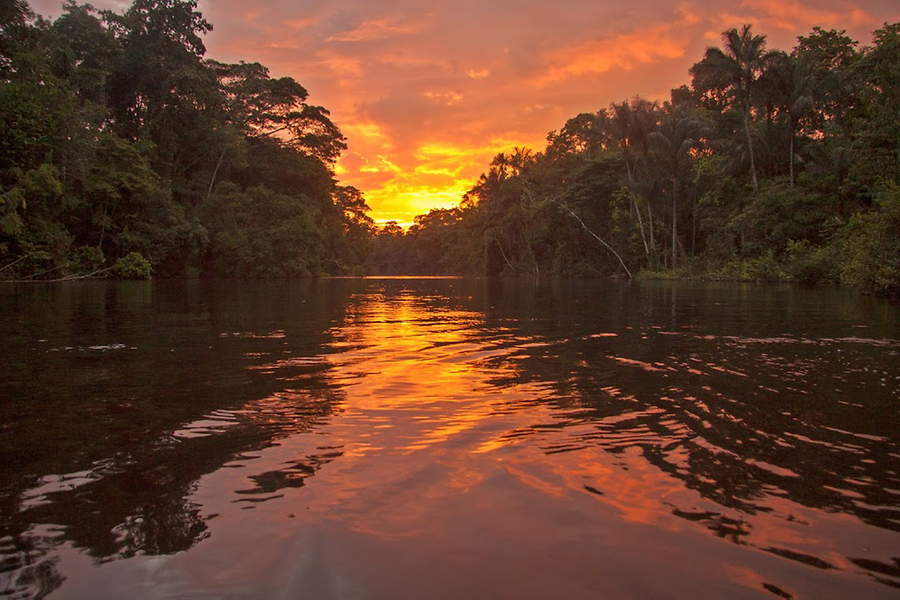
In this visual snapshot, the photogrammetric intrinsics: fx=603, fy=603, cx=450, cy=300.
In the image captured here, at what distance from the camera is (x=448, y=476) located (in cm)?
268

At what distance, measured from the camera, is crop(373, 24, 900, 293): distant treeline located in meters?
22.2

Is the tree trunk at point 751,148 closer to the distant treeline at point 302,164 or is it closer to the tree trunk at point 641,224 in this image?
the distant treeline at point 302,164

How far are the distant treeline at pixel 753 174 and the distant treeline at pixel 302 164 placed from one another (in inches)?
4.6

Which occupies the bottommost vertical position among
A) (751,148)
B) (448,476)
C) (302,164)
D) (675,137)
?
(448,476)

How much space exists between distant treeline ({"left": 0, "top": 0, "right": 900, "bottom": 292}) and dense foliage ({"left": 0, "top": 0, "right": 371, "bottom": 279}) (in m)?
0.11

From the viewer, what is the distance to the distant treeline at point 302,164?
2370 centimetres

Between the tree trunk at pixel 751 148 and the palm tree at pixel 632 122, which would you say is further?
the palm tree at pixel 632 122

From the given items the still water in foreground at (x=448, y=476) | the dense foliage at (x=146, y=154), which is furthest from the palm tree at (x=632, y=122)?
the still water in foreground at (x=448, y=476)

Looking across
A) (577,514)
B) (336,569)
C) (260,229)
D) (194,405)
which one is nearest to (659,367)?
(577,514)

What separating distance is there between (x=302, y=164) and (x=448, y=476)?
51.3 metres

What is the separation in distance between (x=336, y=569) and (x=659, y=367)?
4.27 meters

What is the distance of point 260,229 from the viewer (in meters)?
42.5

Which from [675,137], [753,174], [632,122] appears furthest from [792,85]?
[632,122]

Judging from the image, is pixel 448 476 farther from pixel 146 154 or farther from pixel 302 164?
pixel 302 164
